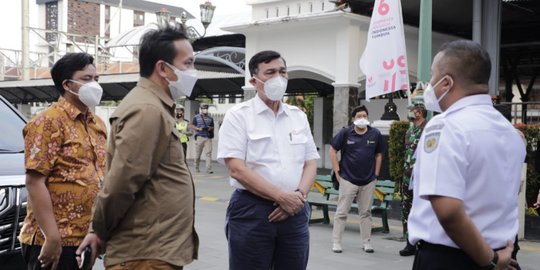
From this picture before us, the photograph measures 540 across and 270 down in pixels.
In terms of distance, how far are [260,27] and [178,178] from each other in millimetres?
12720

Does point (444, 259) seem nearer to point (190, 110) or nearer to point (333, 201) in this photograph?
point (333, 201)

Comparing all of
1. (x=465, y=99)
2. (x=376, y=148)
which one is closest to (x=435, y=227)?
(x=465, y=99)

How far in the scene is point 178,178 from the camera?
2979mm

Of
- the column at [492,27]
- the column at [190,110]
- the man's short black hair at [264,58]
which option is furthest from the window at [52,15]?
the man's short black hair at [264,58]

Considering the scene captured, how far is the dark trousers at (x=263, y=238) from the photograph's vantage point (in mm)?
3840

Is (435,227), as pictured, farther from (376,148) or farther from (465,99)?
(376,148)

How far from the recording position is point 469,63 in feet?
8.57

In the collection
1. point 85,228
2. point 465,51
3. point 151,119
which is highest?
point 465,51

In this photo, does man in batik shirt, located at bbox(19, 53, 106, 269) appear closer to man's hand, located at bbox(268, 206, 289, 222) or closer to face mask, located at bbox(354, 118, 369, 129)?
man's hand, located at bbox(268, 206, 289, 222)

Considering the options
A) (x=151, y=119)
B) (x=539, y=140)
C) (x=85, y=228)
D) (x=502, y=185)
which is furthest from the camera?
(x=539, y=140)

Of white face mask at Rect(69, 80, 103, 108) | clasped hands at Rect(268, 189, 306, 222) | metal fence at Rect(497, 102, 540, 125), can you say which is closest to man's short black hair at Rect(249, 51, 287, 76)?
clasped hands at Rect(268, 189, 306, 222)

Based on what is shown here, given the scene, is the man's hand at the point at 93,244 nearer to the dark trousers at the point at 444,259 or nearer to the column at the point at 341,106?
the dark trousers at the point at 444,259

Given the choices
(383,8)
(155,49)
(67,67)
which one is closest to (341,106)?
(383,8)

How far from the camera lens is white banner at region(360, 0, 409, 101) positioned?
29.4 ft
